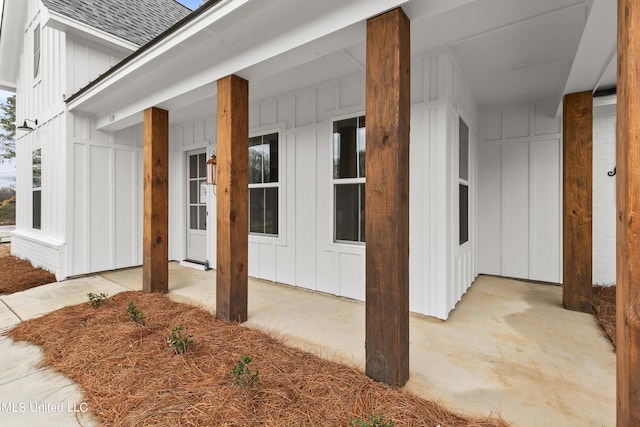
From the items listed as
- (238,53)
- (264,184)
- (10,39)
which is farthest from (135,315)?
(10,39)

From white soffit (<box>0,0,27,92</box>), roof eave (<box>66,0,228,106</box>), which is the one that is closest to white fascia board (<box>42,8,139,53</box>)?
roof eave (<box>66,0,228,106</box>)

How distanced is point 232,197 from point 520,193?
431 centimetres

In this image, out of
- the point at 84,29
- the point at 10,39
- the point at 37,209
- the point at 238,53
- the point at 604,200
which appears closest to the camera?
the point at 238,53

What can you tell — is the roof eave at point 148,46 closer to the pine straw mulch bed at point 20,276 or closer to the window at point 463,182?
the pine straw mulch bed at point 20,276

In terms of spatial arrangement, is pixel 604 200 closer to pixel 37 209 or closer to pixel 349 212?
pixel 349 212

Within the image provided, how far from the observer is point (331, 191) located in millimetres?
3896

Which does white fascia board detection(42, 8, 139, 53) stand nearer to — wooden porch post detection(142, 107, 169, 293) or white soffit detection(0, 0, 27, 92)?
wooden porch post detection(142, 107, 169, 293)

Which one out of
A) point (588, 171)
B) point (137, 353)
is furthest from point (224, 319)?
point (588, 171)

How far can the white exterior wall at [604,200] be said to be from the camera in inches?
161

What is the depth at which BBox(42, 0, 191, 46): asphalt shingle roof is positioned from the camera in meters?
5.05

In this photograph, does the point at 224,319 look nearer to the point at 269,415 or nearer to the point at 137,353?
the point at 137,353

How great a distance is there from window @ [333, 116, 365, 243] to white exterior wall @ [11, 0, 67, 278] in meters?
4.50

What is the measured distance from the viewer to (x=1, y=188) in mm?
16812

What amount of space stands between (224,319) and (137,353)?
79 cm
